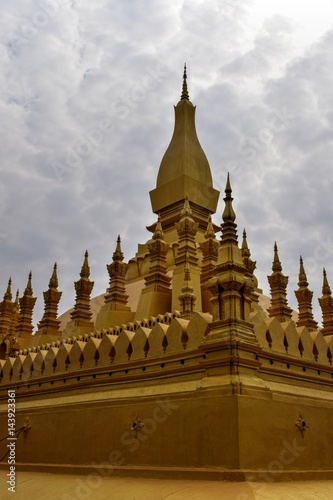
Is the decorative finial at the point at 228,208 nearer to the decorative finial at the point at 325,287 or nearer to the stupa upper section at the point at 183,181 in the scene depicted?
the decorative finial at the point at 325,287

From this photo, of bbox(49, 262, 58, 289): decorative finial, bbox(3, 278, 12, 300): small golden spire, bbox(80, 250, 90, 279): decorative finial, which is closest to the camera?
bbox(80, 250, 90, 279): decorative finial

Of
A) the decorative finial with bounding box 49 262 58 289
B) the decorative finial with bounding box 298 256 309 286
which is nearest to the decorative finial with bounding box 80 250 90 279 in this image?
the decorative finial with bounding box 49 262 58 289

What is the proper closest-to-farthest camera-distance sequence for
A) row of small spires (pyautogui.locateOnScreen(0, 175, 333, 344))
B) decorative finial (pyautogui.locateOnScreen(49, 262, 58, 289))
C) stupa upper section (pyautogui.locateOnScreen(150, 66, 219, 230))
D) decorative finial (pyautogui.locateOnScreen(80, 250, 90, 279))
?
1. row of small spires (pyautogui.locateOnScreen(0, 175, 333, 344))
2. decorative finial (pyautogui.locateOnScreen(80, 250, 90, 279))
3. decorative finial (pyautogui.locateOnScreen(49, 262, 58, 289))
4. stupa upper section (pyautogui.locateOnScreen(150, 66, 219, 230))

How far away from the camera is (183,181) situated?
20047mm

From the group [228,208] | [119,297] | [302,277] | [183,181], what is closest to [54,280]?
[119,297]

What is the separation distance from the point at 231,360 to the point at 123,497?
239 cm

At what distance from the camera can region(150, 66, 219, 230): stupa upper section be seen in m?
19.9

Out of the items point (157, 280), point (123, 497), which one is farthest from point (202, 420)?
point (157, 280)

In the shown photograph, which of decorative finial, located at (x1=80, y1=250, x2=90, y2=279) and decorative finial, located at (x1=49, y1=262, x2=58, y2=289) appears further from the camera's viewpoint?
decorative finial, located at (x1=49, y1=262, x2=58, y2=289)

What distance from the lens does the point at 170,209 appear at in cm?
2022

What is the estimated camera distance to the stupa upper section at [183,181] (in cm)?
1991

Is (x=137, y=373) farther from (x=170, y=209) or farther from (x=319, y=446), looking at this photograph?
(x=170, y=209)

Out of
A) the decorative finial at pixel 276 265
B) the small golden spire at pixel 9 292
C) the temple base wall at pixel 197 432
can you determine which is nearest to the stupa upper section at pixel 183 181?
the decorative finial at pixel 276 265

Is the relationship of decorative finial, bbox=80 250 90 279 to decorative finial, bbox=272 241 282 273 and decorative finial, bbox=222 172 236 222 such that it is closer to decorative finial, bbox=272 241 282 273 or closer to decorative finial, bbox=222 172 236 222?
decorative finial, bbox=272 241 282 273
